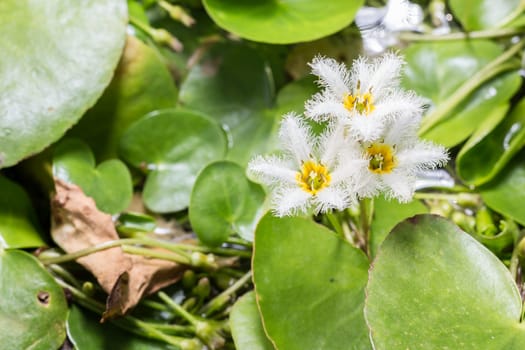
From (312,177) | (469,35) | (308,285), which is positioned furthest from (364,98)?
(469,35)

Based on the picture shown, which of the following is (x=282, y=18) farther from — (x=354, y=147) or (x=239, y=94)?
(x=354, y=147)

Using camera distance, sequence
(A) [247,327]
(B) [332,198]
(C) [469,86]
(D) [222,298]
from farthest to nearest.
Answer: (C) [469,86], (D) [222,298], (A) [247,327], (B) [332,198]

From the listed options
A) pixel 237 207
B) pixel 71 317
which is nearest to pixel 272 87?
pixel 237 207

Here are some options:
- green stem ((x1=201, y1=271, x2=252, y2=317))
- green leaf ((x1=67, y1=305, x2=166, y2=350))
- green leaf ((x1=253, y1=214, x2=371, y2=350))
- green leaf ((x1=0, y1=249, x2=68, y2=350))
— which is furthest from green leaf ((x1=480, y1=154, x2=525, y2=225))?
green leaf ((x1=0, y1=249, x2=68, y2=350))

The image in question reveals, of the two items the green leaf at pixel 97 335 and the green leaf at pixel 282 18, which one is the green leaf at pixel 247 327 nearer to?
the green leaf at pixel 97 335

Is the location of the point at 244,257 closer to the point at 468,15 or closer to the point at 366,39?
the point at 366,39
